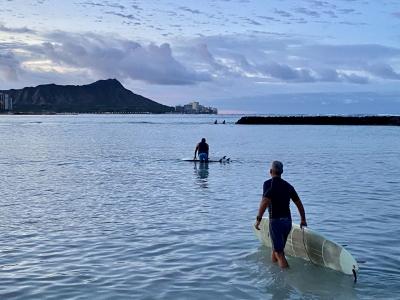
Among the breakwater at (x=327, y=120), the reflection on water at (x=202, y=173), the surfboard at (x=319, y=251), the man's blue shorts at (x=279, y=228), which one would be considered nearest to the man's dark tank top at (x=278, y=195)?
the man's blue shorts at (x=279, y=228)

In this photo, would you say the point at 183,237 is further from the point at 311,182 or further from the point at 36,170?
the point at 36,170

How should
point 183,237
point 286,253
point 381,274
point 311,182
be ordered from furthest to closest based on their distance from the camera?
1. point 311,182
2. point 183,237
3. point 286,253
4. point 381,274

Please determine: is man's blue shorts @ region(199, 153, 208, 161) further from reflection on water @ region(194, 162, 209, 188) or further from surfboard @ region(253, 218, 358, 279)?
surfboard @ region(253, 218, 358, 279)

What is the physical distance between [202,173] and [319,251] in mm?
21645

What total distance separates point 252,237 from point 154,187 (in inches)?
472

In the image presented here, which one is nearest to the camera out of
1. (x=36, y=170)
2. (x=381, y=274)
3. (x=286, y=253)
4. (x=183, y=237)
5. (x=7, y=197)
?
(x=381, y=274)

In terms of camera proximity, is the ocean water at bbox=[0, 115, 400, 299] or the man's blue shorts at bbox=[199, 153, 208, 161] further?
the man's blue shorts at bbox=[199, 153, 208, 161]

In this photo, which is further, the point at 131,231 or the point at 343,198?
the point at 343,198

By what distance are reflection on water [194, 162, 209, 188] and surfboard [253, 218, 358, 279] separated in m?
14.6

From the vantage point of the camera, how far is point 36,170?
3612cm

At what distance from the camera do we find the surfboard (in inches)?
464

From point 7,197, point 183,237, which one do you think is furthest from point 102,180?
point 183,237

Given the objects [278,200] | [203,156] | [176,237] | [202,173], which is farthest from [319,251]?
[203,156]

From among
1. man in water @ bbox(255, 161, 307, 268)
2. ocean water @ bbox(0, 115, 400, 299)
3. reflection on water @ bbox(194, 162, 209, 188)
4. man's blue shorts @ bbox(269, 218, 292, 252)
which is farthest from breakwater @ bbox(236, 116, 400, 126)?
man in water @ bbox(255, 161, 307, 268)
